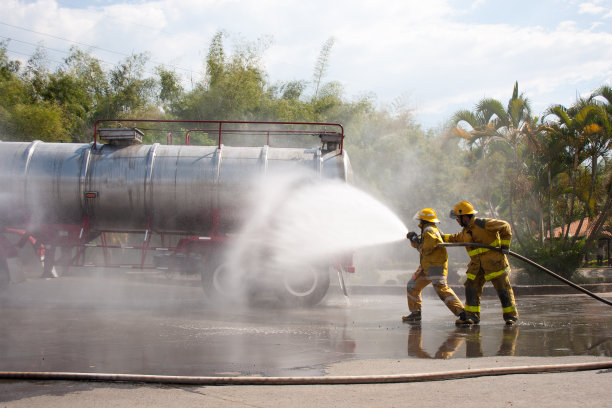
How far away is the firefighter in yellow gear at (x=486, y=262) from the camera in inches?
301

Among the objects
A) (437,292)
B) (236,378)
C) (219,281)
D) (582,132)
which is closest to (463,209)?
(437,292)

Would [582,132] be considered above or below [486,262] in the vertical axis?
above

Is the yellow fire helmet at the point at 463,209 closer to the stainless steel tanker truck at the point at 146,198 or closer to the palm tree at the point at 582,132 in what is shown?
the stainless steel tanker truck at the point at 146,198

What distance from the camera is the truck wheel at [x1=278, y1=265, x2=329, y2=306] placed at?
9617 mm

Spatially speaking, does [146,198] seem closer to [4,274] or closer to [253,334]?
[4,274]

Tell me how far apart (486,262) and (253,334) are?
3.25 m

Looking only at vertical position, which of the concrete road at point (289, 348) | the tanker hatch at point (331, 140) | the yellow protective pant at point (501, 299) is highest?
the tanker hatch at point (331, 140)

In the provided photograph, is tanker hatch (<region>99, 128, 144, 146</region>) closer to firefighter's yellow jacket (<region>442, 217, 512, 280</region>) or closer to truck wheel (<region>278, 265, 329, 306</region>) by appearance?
truck wheel (<region>278, 265, 329, 306</region>)

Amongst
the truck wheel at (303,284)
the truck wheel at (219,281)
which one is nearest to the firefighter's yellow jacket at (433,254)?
the truck wheel at (303,284)

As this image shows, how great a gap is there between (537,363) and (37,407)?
13.3 feet

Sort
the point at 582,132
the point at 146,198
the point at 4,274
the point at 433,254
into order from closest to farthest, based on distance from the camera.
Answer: the point at 433,254, the point at 146,198, the point at 4,274, the point at 582,132

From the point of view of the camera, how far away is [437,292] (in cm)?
789

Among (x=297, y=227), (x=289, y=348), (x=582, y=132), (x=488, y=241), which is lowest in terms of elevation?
(x=289, y=348)

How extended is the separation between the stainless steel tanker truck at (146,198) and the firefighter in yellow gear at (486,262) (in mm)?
2331
